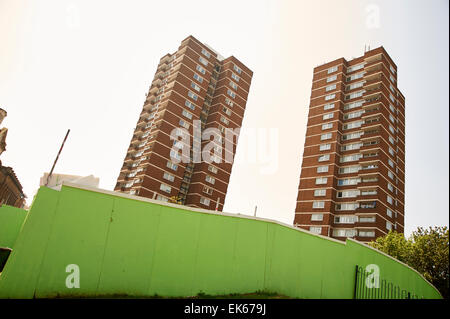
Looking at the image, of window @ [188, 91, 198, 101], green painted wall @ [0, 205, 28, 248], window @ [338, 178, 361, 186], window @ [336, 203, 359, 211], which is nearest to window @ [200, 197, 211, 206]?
window @ [188, 91, 198, 101]

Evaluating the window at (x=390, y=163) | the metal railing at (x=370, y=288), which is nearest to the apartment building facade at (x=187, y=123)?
the window at (x=390, y=163)

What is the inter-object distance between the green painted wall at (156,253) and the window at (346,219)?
38328 mm

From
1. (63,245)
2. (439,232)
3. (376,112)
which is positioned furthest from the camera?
(376,112)

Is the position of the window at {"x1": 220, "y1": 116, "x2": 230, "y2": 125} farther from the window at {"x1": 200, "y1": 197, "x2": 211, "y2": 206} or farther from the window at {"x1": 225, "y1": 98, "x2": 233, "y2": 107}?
the window at {"x1": 200, "y1": 197, "x2": 211, "y2": 206}

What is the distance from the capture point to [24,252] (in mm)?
7348

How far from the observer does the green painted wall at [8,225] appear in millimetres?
16834

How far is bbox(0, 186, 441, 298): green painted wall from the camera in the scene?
756 cm

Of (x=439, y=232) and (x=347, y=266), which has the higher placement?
(x=439, y=232)

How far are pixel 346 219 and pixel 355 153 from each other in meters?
12.9

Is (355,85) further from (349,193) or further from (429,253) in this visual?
(429,253)
